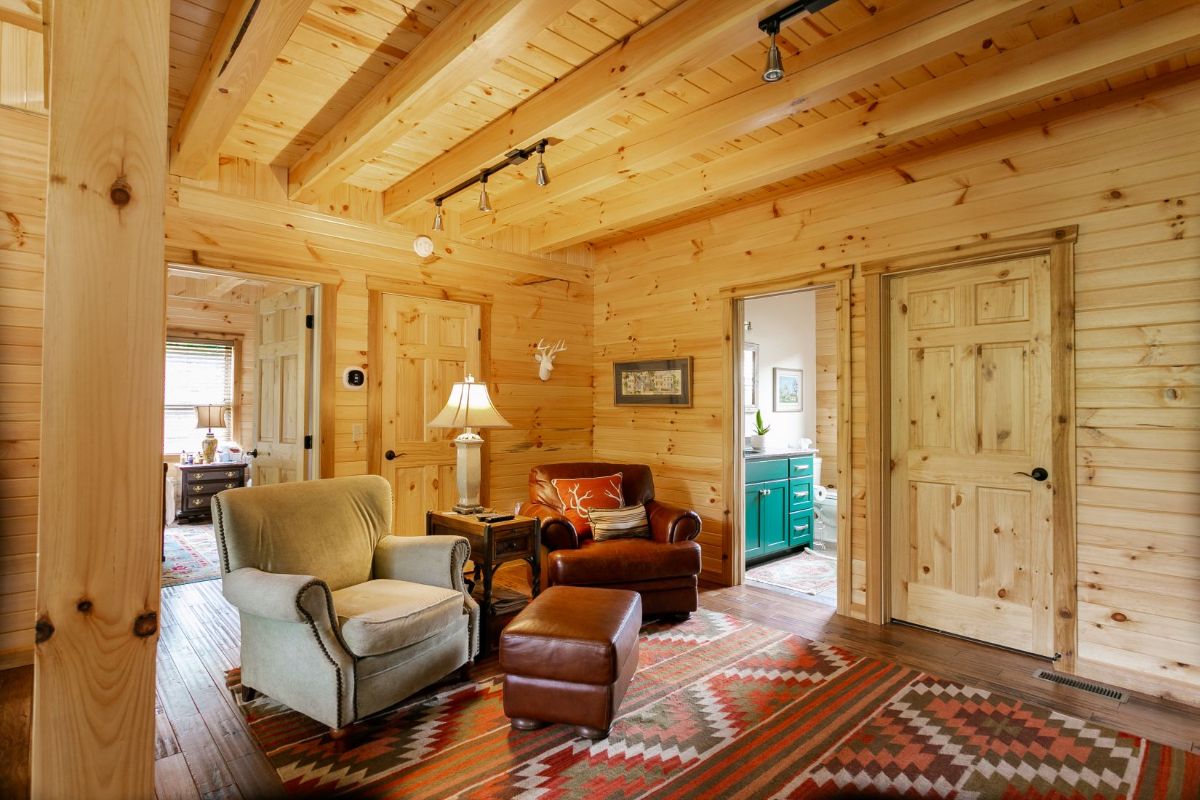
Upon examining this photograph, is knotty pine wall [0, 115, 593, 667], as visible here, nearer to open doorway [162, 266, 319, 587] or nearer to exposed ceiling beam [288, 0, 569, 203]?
open doorway [162, 266, 319, 587]

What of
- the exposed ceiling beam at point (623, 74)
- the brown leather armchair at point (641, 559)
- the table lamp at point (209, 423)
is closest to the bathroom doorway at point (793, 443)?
the brown leather armchair at point (641, 559)

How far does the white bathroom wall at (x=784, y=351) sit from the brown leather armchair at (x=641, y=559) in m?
2.44

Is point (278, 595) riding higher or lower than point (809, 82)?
lower

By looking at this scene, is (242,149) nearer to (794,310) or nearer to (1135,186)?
(1135,186)

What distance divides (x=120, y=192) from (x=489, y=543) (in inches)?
99.1

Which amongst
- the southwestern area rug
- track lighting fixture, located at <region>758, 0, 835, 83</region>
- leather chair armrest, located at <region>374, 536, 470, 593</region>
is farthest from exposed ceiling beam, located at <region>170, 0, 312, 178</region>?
the southwestern area rug

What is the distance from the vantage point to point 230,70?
2324 millimetres

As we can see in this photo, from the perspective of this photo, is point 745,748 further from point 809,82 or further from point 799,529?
point 799,529

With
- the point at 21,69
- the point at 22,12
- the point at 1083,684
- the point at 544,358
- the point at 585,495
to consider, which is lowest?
the point at 1083,684

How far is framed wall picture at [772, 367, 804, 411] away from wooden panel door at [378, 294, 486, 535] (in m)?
3.33

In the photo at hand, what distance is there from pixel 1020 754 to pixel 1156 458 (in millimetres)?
1450

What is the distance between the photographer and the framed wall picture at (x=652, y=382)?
15.2 feet

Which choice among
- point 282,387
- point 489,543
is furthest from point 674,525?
point 282,387

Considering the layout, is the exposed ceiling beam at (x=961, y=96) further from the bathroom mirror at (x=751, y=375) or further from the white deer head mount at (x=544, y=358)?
the bathroom mirror at (x=751, y=375)
